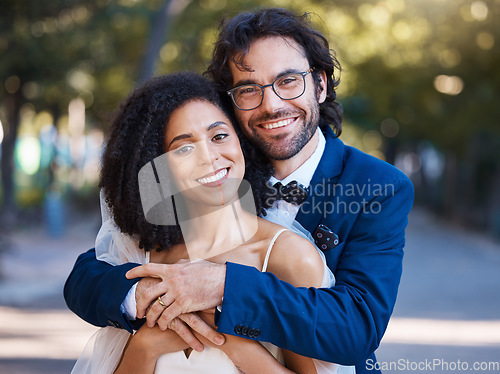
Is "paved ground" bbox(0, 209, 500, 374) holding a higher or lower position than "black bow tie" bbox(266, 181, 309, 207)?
lower

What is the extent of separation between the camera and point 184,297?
2.44 m

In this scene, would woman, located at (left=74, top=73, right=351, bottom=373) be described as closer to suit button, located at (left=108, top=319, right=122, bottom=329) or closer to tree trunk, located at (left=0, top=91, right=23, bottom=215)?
suit button, located at (left=108, top=319, right=122, bottom=329)

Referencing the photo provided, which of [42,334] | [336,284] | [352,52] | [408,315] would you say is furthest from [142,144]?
[352,52]

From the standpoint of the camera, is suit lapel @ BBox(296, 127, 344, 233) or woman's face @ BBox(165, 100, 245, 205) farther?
suit lapel @ BBox(296, 127, 344, 233)

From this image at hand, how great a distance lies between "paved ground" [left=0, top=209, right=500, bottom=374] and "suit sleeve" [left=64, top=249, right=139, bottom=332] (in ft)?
12.2

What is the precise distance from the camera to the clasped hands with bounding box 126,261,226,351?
8.03ft

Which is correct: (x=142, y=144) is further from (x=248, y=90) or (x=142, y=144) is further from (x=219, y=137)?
(x=248, y=90)

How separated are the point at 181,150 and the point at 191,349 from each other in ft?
2.83

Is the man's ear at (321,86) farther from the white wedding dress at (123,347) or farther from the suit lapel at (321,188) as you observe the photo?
the white wedding dress at (123,347)

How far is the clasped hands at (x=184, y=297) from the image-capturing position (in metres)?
2.45

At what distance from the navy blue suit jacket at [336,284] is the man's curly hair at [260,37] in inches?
18.2

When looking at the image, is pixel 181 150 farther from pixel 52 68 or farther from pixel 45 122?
pixel 45 122

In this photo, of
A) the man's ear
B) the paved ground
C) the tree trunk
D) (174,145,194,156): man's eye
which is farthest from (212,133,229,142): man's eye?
the tree trunk

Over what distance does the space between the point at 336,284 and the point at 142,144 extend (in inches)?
42.0
